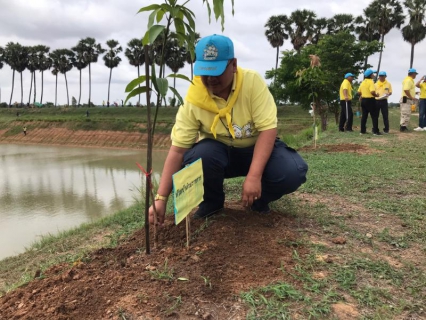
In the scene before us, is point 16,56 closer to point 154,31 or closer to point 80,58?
point 80,58

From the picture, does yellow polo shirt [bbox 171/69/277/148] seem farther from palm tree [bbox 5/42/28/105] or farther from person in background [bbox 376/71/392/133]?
palm tree [bbox 5/42/28/105]

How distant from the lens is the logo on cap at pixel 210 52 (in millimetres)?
1725

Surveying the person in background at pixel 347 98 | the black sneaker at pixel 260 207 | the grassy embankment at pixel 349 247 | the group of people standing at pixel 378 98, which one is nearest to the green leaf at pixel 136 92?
the grassy embankment at pixel 349 247

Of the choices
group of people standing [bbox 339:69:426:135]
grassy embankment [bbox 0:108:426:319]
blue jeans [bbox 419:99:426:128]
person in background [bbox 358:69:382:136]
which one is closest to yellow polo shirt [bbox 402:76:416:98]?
group of people standing [bbox 339:69:426:135]

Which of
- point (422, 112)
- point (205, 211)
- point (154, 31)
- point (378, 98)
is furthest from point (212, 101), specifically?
point (422, 112)

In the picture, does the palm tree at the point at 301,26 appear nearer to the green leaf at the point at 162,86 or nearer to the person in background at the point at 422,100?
the person in background at the point at 422,100

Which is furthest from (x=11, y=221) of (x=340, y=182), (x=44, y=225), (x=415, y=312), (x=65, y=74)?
(x=65, y=74)

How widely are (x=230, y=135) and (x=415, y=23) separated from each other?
33331mm

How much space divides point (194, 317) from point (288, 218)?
3.79ft

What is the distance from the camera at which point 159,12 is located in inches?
60.9

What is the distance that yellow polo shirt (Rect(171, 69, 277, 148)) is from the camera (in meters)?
1.94

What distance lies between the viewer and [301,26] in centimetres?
2930

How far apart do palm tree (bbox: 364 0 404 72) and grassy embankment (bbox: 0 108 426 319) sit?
30310 mm

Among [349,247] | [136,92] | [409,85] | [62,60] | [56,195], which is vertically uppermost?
[62,60]
